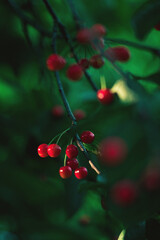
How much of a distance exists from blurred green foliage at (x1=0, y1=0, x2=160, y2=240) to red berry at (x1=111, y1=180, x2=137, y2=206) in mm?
16

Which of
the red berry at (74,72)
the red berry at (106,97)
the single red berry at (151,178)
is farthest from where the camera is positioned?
Result: the red berry at (74,72)

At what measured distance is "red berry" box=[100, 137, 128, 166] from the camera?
545 millimetres

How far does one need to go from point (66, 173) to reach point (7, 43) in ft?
7.76

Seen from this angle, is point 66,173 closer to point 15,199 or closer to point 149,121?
point 149,121

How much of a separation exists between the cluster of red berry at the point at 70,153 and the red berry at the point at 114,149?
52cm

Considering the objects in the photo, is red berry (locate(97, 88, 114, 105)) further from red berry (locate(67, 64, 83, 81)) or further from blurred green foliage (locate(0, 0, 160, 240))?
red berry (locate(67, 64, 83, 81))

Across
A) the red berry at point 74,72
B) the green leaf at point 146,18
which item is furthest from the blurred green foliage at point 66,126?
the red berry at point 74,72

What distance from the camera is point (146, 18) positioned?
3.30 ft

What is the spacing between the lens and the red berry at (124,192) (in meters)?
0.56

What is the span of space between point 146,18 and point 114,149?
0.66 meters

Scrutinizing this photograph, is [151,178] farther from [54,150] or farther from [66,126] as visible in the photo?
[66,126]

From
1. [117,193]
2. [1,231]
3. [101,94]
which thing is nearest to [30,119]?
[1,231]

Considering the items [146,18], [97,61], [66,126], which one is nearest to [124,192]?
[146,18]

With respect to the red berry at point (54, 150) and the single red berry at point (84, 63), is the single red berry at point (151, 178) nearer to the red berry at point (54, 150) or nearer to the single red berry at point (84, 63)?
the red berry at point (54, 150)
